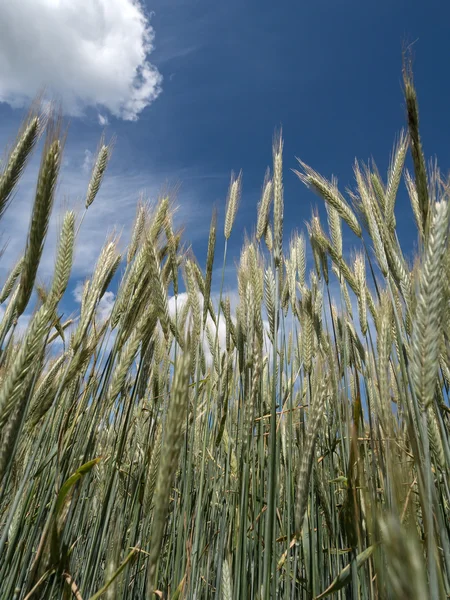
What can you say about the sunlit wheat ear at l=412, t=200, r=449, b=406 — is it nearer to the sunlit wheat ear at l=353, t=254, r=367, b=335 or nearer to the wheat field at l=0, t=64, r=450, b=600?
the wheat field at l=0, t=64, r=450, b=600

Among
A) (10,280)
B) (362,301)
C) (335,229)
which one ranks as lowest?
(362,301)

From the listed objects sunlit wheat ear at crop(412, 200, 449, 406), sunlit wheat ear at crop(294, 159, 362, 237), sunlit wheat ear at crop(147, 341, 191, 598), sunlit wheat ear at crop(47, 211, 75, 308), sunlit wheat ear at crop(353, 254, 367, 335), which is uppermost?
sunlit wheat ear at crop(294, 159, 362, 237)

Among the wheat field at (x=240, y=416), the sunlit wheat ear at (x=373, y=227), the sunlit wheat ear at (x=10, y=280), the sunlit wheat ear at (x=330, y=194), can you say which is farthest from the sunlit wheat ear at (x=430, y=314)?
the sunlit wheat ear at (x=10, y=280)

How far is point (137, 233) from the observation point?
2.09m

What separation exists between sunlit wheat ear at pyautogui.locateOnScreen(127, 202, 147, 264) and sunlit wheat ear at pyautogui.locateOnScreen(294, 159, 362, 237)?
1.02 metres

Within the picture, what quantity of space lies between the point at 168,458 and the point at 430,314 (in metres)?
0.72

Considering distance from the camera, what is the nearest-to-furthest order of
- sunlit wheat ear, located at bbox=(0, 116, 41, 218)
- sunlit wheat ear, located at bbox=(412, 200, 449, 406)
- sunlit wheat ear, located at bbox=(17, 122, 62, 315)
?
sunlit wheat ear, located at bbox=(412, 200, 449, 406) < sunlit wheat ear, located at bbox=(17, 122, 62, 315) < sunlit wheat ear, located at bbox=(0, 116, 41, 218)

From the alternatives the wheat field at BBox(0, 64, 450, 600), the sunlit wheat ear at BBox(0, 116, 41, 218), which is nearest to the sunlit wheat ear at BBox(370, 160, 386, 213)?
the wheat field at BBox(0, 64, 450, 600)

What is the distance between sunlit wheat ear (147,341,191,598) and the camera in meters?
0.70

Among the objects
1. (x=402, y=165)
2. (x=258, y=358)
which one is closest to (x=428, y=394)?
(x=258, y=358)

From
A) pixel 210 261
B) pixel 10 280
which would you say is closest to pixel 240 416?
pixel 210 261

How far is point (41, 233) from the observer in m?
1.19

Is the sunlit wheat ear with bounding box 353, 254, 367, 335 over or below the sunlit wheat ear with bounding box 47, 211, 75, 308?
over

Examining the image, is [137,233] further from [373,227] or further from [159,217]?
[373,227]
